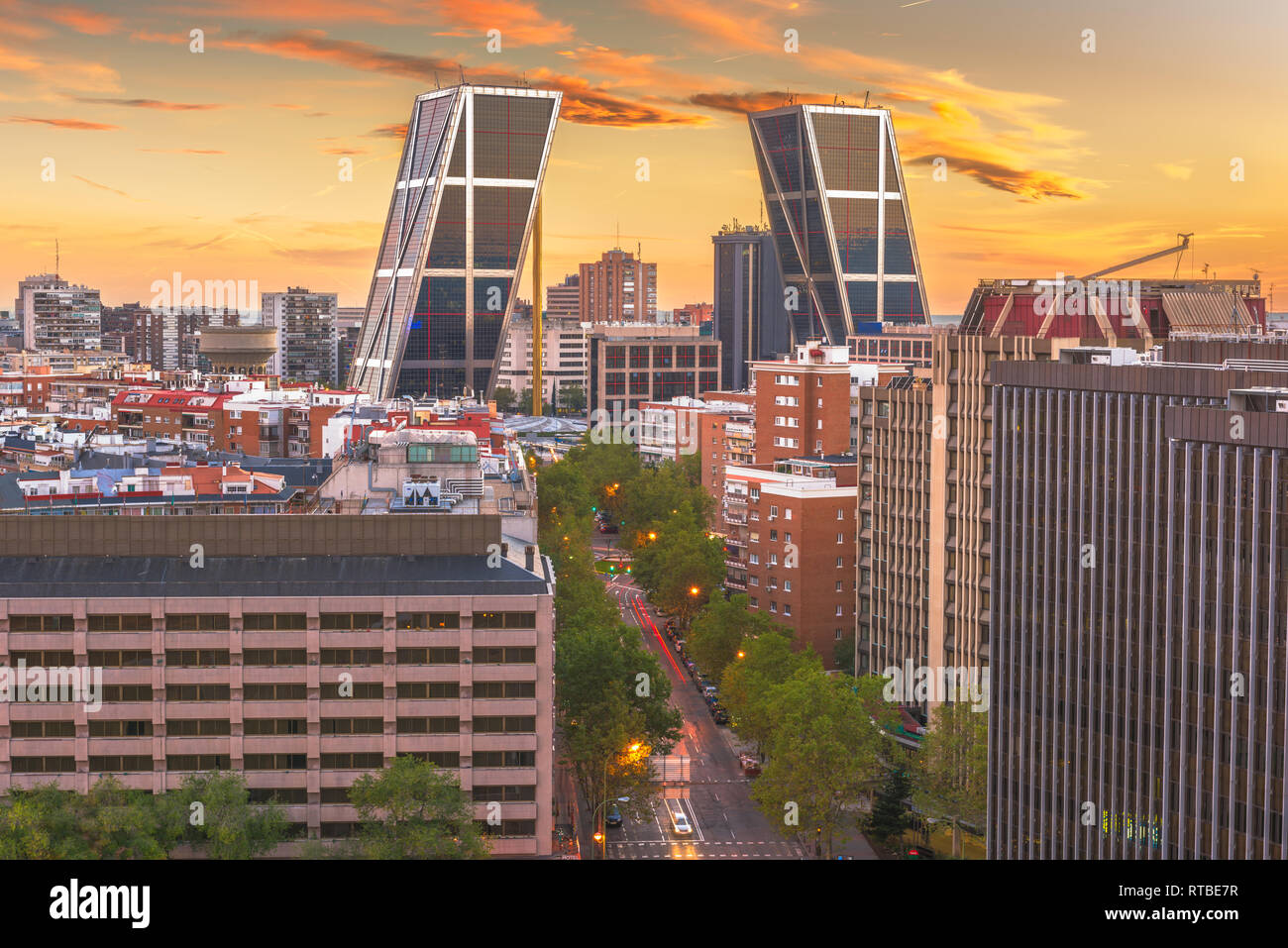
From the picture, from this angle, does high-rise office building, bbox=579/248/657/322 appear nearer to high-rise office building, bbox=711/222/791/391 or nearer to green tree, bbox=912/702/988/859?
high-rise office building, bbox=711/222/791/391

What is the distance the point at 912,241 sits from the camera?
283 ft

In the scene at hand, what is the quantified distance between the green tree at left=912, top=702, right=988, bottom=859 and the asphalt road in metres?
2.49

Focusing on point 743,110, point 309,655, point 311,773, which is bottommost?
point 311,773

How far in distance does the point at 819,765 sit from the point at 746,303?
289ft

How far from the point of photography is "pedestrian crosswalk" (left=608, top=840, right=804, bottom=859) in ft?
80.9

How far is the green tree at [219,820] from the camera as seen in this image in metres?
17.4

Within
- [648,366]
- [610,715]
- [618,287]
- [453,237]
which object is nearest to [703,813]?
[610,715]

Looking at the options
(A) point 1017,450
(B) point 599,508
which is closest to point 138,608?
(A) point 1017,450

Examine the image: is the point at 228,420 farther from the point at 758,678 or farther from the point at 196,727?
the point at 196,727

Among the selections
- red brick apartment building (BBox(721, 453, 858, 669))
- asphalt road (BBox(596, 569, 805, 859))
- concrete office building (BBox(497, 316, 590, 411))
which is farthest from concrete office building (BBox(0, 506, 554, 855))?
concrete office building (BBox(497, 316, 590, 411))

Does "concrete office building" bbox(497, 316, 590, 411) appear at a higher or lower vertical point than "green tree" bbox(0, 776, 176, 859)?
higher

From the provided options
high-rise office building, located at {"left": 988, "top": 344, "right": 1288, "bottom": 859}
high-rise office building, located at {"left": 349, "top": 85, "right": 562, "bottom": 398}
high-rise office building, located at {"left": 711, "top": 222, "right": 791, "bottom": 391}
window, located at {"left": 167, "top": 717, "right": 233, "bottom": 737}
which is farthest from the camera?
high-rise office building, located at {"left": 711, "top": 222, "right": 791, "bottom": 391}
